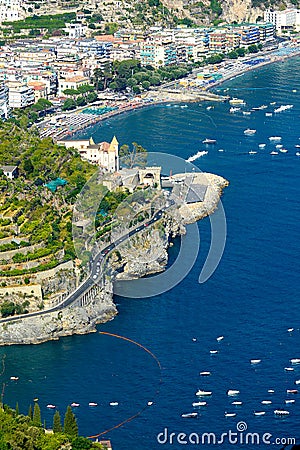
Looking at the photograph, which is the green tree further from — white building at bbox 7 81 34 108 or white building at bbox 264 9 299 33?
white building at bbox 264 9 299 33

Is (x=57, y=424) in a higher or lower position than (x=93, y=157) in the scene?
lower

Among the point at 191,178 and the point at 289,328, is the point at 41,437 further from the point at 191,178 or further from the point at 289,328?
the point at 191,178

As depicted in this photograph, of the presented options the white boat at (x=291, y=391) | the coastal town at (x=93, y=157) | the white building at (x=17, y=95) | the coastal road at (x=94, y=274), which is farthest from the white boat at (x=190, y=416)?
Result: the white building at (x=17, y=95)

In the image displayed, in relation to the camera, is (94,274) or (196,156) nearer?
(94,274)

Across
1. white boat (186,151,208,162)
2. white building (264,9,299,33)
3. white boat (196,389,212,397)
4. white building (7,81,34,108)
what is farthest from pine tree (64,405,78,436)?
white building (264,9,299,33)

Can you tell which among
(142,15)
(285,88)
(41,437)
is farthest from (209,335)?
(142,15)

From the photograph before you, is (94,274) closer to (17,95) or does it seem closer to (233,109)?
(17,95)

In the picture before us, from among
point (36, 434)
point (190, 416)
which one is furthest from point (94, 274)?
point (36, 434)
